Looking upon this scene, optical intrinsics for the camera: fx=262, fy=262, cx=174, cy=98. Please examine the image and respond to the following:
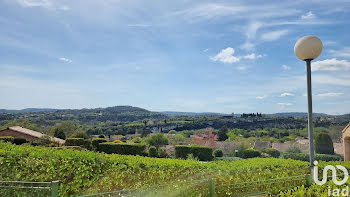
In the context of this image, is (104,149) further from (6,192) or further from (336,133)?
(336,133)

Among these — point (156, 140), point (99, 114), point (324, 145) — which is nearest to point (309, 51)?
point (324, 145)

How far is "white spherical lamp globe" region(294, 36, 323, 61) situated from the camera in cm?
395

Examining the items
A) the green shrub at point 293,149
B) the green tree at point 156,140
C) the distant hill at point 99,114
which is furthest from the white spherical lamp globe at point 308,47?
the distant hill at point 99,114

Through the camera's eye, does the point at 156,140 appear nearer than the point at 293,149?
No

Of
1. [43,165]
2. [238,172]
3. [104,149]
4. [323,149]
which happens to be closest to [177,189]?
[238,172]

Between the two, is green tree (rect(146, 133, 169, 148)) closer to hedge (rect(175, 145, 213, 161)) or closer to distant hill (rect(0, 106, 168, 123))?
hedge (rect(175, 145, 213, 161))

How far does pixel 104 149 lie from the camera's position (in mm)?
19031

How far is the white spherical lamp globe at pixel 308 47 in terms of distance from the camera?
3945 mm

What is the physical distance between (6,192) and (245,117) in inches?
2518

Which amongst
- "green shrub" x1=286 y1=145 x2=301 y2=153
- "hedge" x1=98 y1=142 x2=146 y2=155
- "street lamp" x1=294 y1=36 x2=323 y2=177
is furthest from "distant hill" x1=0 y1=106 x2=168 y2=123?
"street lamp" x1=294 y1=36 x2=323 y2=177

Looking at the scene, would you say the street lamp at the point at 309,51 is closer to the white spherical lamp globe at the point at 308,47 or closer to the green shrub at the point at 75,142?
the white spherical lamp globe at the point at 308,47

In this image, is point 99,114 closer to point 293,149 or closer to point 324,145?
point 293,149

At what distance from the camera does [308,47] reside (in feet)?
13.0

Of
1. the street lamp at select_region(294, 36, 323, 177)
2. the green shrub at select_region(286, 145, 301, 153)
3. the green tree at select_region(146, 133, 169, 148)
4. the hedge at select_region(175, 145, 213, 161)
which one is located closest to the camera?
the street lamp at select_region(294, 36, 323, 177)
